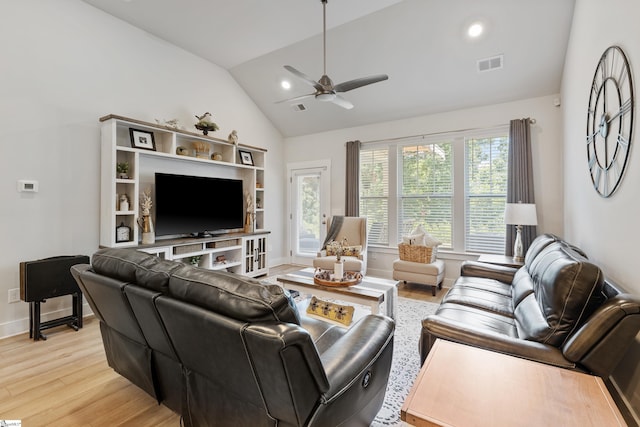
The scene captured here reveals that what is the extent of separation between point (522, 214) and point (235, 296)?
3638mm

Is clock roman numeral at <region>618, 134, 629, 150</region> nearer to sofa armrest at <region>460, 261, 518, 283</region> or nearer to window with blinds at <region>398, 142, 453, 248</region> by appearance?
sofa armrest at <region>460, 261, 518, 283</region>

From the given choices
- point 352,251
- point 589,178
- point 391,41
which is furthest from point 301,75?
point 589,178

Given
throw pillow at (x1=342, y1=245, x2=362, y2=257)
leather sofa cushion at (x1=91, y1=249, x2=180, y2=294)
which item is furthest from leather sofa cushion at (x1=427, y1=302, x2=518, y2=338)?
throw pillow at (x1=342, y1=245, x2=362, y2=257)

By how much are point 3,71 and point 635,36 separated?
4876mm

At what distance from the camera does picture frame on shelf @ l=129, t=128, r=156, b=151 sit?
362 cm

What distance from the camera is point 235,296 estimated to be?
1183 mm

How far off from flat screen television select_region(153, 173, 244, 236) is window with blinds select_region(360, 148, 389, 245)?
218 centimetres

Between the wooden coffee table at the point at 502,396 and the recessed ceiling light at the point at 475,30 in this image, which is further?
the recessed ceiling light at the point at 475,30

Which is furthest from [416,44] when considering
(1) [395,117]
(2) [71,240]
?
(2) [71,240]

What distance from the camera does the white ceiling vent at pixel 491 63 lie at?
3668mm

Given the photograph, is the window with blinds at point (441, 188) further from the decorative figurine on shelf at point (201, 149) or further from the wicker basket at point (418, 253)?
the decorative figurine on shelf at point (201, 149)

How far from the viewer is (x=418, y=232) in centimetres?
449

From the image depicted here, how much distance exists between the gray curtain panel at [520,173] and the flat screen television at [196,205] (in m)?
4.00

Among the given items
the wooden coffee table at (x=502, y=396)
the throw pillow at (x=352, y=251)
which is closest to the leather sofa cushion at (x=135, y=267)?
the wooden coffee table at (x=502, y=396)
